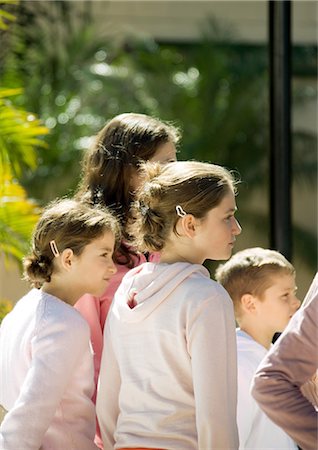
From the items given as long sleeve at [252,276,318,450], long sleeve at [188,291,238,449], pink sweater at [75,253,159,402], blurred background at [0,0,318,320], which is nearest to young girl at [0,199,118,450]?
pink sweater at [75,253,159,402]

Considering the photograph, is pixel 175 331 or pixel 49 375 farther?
pixel 49 375

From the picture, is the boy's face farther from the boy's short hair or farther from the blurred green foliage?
the blurred green foliage

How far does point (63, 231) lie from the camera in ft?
10.3

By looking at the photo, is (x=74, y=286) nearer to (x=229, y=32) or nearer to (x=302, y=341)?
(x=302, y=341)

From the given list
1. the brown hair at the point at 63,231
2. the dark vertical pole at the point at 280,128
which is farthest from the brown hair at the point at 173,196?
the dark vertical pole at the point at 280,128

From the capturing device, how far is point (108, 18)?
15.1m

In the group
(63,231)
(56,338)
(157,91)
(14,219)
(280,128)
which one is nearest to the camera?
(56,338)

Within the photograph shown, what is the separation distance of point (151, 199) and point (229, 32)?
41.6ft

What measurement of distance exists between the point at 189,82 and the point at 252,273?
→ 11391 millimetres

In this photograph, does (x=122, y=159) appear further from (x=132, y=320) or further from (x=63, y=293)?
(x=132, y=320)

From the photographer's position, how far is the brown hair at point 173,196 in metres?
2.88

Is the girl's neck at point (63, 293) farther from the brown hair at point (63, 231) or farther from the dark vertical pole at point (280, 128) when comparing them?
the dark vertical pole at point (280, 128)

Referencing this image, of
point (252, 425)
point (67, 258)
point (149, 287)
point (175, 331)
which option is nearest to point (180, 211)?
point (149, 287)

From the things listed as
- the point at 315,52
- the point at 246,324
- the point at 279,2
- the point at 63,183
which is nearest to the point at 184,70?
the point at 315,52
